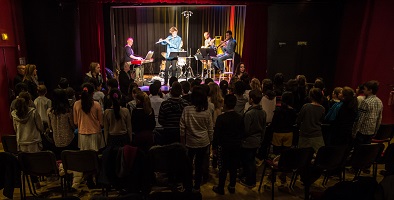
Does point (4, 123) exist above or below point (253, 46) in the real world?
below

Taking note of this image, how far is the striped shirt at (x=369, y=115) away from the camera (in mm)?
4800

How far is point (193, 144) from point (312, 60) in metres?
7.08

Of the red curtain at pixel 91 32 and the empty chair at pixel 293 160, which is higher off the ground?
the red curtain at pixel 91 32

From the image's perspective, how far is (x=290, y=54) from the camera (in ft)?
32.0

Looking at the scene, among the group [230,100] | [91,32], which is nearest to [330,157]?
[230,100]

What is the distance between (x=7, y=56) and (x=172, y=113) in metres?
4.97

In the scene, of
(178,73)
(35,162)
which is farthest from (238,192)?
(178,73)

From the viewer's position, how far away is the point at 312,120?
438 centimetres

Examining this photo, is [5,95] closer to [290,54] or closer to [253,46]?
[253,46]

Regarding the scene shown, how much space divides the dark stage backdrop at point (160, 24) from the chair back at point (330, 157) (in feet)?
29.6

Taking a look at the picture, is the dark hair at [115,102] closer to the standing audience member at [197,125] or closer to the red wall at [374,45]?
the standing audience member at [197,125]

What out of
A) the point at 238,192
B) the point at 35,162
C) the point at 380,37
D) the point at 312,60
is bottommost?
the point at 238,192

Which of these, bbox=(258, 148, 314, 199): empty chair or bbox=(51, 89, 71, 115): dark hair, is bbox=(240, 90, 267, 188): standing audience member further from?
bbox=(51, 89, 71, 115): dark hair

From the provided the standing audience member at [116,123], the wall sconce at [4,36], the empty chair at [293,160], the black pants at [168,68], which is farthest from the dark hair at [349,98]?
the wall sconce at [4,36]
